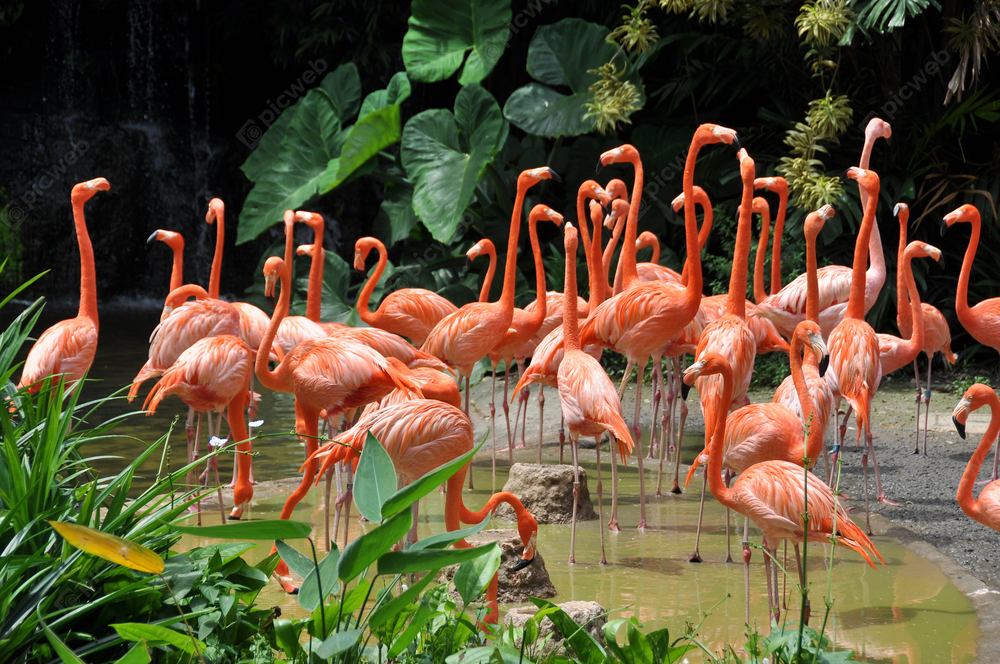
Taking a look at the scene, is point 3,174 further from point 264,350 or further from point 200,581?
point 200,581

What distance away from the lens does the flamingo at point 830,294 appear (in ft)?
17.3

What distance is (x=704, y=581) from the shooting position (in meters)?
3.53

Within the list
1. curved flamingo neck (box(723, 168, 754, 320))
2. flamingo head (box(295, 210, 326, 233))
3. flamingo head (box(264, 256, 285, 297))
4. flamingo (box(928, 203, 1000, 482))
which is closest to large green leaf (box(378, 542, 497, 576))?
curved flamingo neck (box(723, 168, 754, 320))

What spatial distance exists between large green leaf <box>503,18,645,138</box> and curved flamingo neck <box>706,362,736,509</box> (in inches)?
196

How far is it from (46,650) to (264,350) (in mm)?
2607

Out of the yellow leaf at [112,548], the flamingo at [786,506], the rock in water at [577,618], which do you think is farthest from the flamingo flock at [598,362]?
the yellow leaf at [112,548]

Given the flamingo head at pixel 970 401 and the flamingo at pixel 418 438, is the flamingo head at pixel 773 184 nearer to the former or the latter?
the flamingo head at pixel 970 401

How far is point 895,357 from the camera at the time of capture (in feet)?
16.0

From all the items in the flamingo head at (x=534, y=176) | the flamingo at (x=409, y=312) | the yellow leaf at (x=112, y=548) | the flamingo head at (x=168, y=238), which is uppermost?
the flamingo head at (x=534, y=176)

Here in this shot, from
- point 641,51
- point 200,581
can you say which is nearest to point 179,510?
point 200,581

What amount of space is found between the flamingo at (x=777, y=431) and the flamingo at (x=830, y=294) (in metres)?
1.74

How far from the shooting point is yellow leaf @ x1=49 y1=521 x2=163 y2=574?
1.25 meters

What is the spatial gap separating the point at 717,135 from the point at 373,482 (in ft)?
12.0

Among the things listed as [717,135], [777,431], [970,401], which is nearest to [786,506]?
[777,431]
